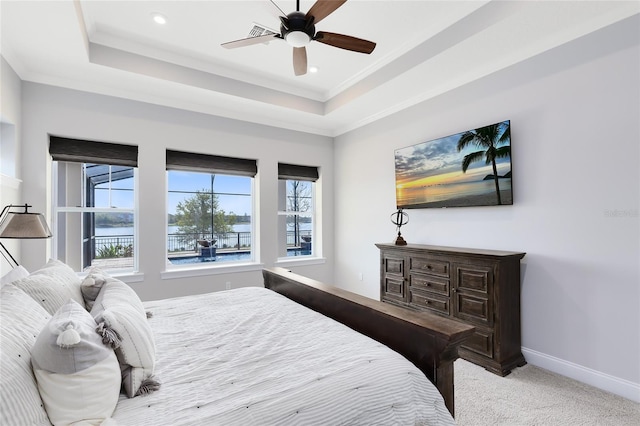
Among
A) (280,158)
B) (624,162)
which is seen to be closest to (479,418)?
(624,162)

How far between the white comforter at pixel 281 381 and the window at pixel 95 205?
2.57m

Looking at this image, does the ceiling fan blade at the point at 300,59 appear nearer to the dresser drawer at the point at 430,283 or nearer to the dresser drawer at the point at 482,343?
the dresser drawer at the point at 430,283

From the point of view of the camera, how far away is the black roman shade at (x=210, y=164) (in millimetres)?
4109

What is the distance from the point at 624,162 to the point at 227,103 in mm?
4049

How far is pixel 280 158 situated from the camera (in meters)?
4.84

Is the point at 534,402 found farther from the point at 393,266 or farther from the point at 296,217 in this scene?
the point at 296,217

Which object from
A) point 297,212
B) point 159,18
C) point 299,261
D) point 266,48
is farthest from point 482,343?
point 159,18

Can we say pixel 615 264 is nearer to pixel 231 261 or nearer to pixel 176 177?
pixel 231 261

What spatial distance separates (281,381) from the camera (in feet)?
3.99

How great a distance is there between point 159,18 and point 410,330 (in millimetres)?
3299

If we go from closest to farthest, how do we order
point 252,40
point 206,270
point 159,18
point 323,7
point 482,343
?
point 323,7, point 252,40, point 482,343, point 159,18, point 206,270

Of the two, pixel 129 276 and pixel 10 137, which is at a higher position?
pixel 10 137

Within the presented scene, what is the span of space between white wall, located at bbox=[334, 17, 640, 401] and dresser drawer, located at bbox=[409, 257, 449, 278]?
495 millimetres

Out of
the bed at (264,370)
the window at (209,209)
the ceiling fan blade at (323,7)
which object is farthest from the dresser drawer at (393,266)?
the ceiling fan blade at (323,7)
